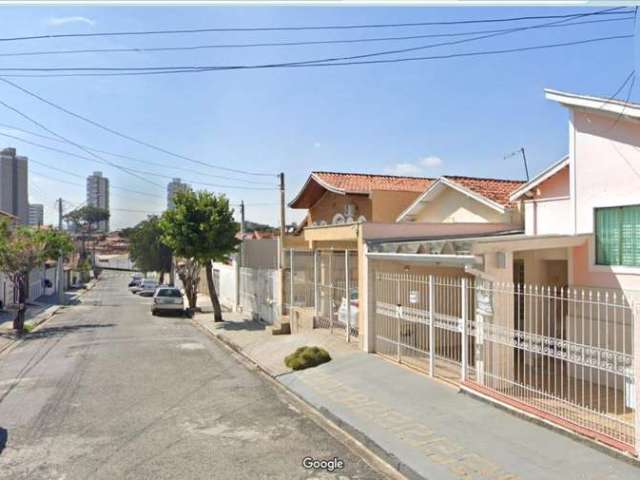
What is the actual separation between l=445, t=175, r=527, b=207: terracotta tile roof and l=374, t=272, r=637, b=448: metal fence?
325 cm

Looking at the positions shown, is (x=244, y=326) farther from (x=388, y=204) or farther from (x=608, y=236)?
(x=608, y=236)

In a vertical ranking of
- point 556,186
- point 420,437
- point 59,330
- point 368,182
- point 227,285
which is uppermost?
point 368,182

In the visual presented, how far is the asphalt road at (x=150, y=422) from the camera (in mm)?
6012

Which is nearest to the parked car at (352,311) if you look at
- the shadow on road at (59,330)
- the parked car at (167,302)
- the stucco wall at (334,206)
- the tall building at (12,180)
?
the stucco wall at (334,206)

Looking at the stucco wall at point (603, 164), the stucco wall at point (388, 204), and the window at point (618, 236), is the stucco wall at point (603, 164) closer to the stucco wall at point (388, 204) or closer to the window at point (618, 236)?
the window at point (618, 236)

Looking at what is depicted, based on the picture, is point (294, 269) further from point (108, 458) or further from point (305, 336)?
point (108, 458)

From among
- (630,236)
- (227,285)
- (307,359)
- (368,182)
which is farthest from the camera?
(227,285)

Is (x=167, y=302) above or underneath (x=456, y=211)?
underneath

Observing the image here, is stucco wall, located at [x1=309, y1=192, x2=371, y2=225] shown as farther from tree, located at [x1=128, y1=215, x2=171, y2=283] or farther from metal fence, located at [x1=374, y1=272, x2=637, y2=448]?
tree, located at [x1=128, y1=215, x2=171, y2=283]

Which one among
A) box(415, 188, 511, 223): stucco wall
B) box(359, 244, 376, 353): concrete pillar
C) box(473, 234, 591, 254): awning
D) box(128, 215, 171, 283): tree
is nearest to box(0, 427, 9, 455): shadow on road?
box(359, 244, 376, 353): concrete pillar

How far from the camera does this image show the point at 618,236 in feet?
30.5

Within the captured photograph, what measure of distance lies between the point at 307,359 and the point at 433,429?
4524 millimetres

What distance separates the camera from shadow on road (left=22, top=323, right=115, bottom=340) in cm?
1811

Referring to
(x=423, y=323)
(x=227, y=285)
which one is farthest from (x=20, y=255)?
(x=423, y=323)
